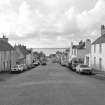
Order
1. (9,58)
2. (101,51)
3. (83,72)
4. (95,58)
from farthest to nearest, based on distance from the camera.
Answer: (9,58) < (95,58) < (101,51) < (83,72)

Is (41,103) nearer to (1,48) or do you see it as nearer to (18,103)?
(18,103)

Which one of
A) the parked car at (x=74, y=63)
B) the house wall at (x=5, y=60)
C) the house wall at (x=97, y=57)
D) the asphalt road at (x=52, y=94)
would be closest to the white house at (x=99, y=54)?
the house wall at (x=97, y=57)

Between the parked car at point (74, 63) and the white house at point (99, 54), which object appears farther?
the parked car at point (74, 63)

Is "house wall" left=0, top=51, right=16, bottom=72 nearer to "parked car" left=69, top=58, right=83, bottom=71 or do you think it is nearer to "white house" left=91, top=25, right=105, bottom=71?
"parked car" left=69, top=58, right=83, bottom=71

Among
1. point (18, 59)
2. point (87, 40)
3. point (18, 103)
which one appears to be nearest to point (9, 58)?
point (18, 59)

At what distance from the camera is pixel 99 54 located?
43.5 metres

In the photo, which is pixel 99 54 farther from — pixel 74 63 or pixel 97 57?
pixel 74 63

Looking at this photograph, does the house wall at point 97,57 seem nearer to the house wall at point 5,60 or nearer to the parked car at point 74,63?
the parked car at point 74,63

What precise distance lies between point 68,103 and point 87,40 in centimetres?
6325

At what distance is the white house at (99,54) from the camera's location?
4134 cm

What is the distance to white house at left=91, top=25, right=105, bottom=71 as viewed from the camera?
41344 mm

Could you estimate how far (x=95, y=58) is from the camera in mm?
47062

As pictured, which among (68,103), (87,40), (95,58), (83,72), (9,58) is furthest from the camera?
(87,40)

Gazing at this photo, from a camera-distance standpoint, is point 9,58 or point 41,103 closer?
point 41,103
